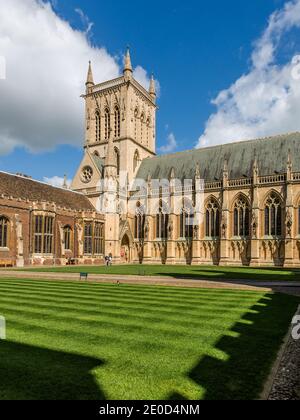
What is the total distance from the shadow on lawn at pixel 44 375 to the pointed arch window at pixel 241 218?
39093 mm

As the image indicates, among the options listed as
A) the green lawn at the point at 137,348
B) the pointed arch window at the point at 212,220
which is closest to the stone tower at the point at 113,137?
the pointed arch window at the point at 212,220

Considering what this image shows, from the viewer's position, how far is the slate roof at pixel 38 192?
124 ft

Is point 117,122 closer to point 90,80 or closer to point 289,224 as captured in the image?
point 90,80

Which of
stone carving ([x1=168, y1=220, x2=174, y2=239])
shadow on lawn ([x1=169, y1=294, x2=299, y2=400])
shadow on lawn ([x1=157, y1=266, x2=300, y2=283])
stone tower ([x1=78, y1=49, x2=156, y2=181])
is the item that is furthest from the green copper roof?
shadow on lawn ([x1=169, y1=294, x2=299, y2=400])

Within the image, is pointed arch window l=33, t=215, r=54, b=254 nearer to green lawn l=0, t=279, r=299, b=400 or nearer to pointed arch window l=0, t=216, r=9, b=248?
pointed arch window l=0, t=216, r=9, b=248

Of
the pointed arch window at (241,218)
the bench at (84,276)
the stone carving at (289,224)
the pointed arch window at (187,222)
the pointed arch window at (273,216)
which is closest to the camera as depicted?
the bench at (84,276)

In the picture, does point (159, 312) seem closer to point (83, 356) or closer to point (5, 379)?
point (83, 356)

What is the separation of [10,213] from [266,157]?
1269 inches

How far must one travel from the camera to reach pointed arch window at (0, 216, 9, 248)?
34.5m

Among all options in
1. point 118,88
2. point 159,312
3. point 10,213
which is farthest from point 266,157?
A: point 159,312

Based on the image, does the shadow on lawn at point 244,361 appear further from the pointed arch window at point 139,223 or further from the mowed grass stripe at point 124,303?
the pointed arch window at point 139,223

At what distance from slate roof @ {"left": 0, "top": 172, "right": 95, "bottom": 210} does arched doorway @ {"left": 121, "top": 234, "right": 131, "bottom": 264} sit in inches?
278

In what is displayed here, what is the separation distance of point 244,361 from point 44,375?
368cm

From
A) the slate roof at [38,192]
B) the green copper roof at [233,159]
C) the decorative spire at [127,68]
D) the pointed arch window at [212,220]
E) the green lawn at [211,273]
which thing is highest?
the decorative spire at [127,68]
